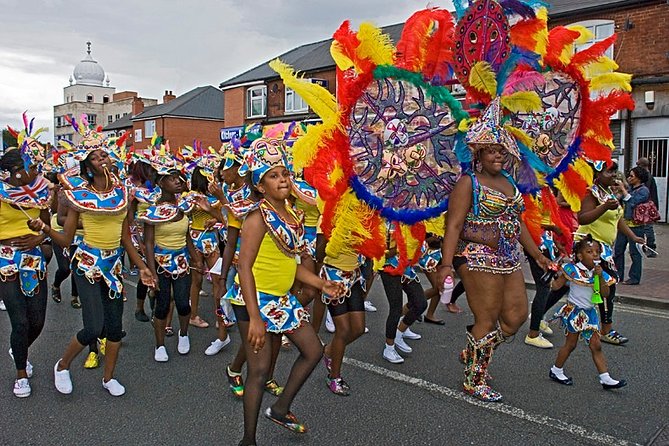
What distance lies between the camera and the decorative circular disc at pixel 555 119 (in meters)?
4.54

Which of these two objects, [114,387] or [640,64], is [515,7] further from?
[640,64]

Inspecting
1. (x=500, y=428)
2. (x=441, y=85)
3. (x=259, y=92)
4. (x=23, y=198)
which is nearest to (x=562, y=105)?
(x=441, y=85)

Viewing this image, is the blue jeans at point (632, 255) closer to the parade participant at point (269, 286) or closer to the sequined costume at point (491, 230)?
the sequined costume at point (491, 230)

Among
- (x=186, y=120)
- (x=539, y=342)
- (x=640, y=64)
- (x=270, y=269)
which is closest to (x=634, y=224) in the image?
(x=539, y=342)

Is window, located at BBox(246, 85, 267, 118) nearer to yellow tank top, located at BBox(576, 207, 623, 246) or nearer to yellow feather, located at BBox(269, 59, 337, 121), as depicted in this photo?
yellow tank top, located at BBox(576, 207, 623, 246)

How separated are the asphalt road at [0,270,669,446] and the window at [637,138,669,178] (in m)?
12.4

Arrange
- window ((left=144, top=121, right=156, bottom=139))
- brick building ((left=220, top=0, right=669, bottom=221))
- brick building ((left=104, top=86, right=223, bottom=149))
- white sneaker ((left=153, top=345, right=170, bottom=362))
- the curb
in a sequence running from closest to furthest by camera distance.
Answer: white sneaker ((left=153, top=345, right=170, bottom=362)) → the curb → brick building ((left=220, top=0, right=669, bottom=221)) → brick building ((left=104, top=86, right=223, bottom=149)) → window ((left=144, top=121, right=156, bottom=139))

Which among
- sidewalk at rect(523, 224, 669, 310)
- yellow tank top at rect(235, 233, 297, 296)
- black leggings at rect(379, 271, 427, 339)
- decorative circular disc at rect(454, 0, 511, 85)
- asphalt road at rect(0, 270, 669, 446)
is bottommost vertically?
asphalt road at rect(0, 270, 669, 446)

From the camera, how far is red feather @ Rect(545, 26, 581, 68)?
447 centimetres

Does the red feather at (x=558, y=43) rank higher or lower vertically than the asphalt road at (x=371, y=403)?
higher

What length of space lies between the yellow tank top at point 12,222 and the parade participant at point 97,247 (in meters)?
0.36

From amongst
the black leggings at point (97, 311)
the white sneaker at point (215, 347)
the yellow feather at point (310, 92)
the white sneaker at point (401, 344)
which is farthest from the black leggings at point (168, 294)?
the yellow feather at point (310, 92)

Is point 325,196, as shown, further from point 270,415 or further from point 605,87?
point 605,87

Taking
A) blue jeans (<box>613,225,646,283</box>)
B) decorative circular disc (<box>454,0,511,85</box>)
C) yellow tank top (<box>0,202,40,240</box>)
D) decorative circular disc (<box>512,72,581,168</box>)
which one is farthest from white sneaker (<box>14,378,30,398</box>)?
blue jeans (<box>613,225,646,283</box>)
